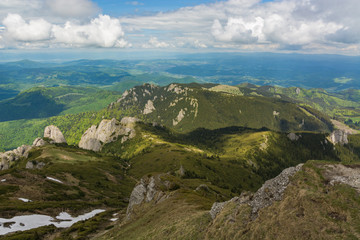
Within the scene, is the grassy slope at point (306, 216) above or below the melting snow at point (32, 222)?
above

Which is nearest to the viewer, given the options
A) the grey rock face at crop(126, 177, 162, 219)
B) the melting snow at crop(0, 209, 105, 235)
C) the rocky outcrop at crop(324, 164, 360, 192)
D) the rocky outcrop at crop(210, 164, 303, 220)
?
the rocky outcrop at crop(324, 164, 360, 192)

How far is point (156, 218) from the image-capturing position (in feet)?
182

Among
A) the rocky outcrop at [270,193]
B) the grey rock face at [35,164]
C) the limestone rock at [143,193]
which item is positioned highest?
the rocky outcrop at [270,193]

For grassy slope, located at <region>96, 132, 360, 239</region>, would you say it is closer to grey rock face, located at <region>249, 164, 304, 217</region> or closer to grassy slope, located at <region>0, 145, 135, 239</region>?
grey rock face, located at <region>249, 164, 304, 217</region>

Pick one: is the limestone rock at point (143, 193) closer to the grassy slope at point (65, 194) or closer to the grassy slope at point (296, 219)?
the grassy slope at point (65, 194)

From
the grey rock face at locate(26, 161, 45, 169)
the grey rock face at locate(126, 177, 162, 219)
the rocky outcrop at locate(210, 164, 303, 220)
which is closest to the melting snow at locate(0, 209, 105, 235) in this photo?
the grey rock face at locate(126, 177, 162, 219)

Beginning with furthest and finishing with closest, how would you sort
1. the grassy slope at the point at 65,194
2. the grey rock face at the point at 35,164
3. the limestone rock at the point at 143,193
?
the grey rock face at the point at 35,164 → the limestone rock at the point at 143,193 → the grassy slope at the point at 65,194

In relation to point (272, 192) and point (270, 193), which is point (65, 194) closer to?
point (270, 193)

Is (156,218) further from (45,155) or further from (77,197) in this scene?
(45,155)

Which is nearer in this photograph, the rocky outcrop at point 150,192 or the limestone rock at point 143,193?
the rocky outcrop at point 150,192

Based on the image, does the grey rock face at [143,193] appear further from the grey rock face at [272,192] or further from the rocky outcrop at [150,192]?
the grey rock face at [272,192]

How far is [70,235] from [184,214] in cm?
3582

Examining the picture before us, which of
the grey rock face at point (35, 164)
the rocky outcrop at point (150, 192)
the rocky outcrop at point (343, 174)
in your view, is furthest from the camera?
the grey rock face at point (35, 164)

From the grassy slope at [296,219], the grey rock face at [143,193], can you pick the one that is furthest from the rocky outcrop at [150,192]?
the grassy slope at [296,219]
